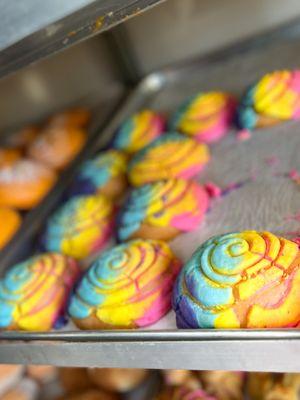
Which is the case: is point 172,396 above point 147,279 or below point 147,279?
below

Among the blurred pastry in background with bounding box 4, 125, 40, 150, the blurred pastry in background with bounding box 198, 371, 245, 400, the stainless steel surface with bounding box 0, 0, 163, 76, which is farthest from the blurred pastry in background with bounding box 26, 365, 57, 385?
the stainless steel surface with bounding box 0, 0, 163, 76

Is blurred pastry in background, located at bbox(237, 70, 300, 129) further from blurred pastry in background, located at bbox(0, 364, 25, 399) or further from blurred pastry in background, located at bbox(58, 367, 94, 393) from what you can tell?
blurred pastry in background, located at bbox(0, 364, 25, 399)

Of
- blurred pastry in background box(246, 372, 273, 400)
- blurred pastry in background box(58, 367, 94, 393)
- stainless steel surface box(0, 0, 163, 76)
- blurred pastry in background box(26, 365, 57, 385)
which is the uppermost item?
stainless steel surface box(0, 0, 163, 76)

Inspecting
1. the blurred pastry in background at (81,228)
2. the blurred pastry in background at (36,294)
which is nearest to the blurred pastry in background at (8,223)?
the blurred pastry in background at (81,228)

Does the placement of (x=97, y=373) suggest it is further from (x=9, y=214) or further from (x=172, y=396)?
(x=9, y=214)

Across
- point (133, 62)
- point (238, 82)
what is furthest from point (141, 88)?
point (238, 82)

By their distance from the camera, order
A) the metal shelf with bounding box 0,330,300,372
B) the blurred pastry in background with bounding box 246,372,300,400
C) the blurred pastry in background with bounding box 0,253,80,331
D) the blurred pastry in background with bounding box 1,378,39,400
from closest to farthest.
Result: 1. the metal shelf with bounding box 0,330,300,372
2. the blurred pastry in background with bounding box 0,253,80,331
3. the blurred pastry in background with bounding box 246,372,300,400
4. the blurred pastry in background with bounding box 1,378,39,400

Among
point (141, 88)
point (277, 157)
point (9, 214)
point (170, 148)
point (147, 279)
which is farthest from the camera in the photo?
point (141, 88)
